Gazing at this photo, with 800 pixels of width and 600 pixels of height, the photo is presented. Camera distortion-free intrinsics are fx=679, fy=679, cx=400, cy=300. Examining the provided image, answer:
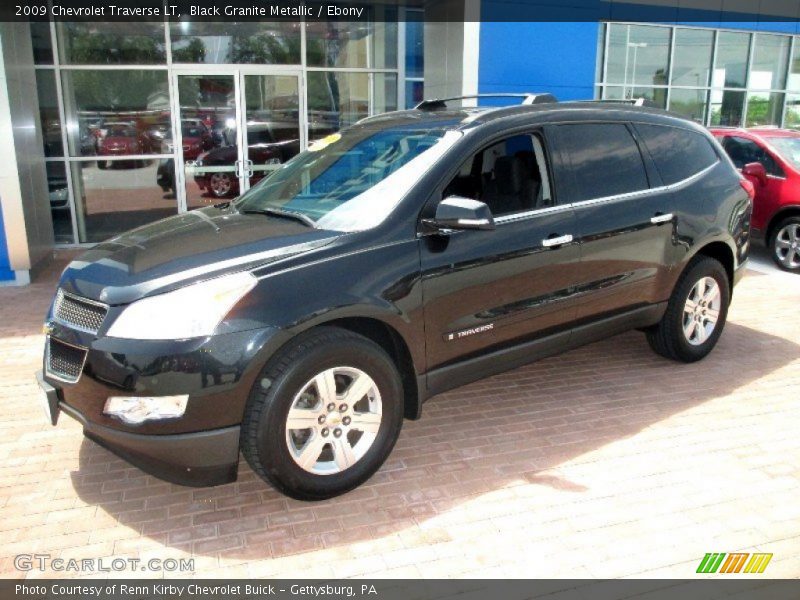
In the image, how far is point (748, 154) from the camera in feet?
30.6

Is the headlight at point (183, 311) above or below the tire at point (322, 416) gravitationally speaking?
above

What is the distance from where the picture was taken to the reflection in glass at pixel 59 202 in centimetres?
992

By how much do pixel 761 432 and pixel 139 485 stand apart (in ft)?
12.0

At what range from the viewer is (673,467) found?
374 cm

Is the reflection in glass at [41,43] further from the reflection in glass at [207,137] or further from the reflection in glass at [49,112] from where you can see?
the reflection in glass at [207,137]

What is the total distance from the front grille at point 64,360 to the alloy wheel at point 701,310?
13.4 feet

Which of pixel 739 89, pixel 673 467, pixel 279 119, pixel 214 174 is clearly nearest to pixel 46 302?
pixel 214 174

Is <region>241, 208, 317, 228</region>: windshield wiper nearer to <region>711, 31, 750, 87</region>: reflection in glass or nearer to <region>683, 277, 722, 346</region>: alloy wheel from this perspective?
<region>683, 277, 722, 346</region>: alloy wheel

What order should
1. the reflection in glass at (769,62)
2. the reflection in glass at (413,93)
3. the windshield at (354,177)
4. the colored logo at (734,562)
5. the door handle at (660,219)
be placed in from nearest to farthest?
the colored logo at (734,562) < the windshield at (354,177) < the door handle at (660,219) < the reflection in glass at (413,93) < the reflection in glass at (769,62)

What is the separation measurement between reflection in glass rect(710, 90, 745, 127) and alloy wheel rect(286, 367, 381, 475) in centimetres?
1478

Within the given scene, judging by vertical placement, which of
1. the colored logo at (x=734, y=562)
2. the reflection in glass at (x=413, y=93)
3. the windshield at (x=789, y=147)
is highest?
the reflection in glass at (x=413, y=93)

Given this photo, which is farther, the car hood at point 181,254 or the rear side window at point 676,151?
the rear side window at point 676,151

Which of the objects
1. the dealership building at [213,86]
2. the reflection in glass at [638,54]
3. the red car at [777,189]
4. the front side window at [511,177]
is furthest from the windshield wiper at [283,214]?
the reflection in glass at [638,54]
